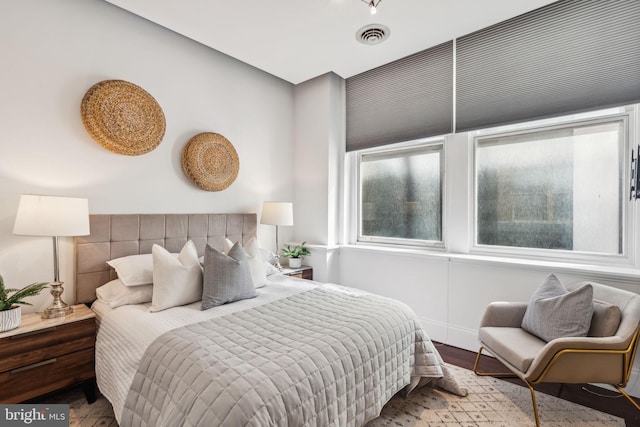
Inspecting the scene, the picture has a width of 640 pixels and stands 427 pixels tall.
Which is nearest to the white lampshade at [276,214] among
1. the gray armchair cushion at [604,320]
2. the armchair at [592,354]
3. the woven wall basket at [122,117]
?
the woven wall basket at [122,117]

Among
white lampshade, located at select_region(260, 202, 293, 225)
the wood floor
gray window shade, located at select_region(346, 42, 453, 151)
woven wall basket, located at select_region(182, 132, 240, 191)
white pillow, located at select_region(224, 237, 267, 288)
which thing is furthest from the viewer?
white lampshade, located at select_region(260, 202, 293, 225)

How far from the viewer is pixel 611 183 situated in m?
2.36

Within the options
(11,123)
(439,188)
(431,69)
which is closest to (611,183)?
(439,188)

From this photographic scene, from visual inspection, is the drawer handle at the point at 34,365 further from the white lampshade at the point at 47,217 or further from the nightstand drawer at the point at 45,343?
the white lampshade at the point at 47,217

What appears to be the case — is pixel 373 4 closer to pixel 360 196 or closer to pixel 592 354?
pixel 360 196

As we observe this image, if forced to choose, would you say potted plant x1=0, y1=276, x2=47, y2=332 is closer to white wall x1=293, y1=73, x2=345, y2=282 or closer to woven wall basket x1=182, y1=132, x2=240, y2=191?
woven wall basket x1=182, y1=132, x2=240, y2=191

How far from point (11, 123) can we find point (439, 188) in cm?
352

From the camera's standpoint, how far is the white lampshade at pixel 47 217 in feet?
6.07

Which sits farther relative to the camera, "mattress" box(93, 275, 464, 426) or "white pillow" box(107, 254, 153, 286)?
"white pillow" box(107, 254, 153, 286)

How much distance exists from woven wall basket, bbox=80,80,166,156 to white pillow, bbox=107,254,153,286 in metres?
0.88

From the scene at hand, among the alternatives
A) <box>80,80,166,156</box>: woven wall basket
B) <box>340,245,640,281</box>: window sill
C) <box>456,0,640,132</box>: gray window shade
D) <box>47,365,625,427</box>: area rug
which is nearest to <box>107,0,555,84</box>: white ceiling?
<box>456,0,640,132</box>: gray window shade

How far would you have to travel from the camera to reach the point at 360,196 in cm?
389

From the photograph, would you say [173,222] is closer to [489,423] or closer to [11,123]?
[11,123]

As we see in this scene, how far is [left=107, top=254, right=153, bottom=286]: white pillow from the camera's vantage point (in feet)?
7.18
